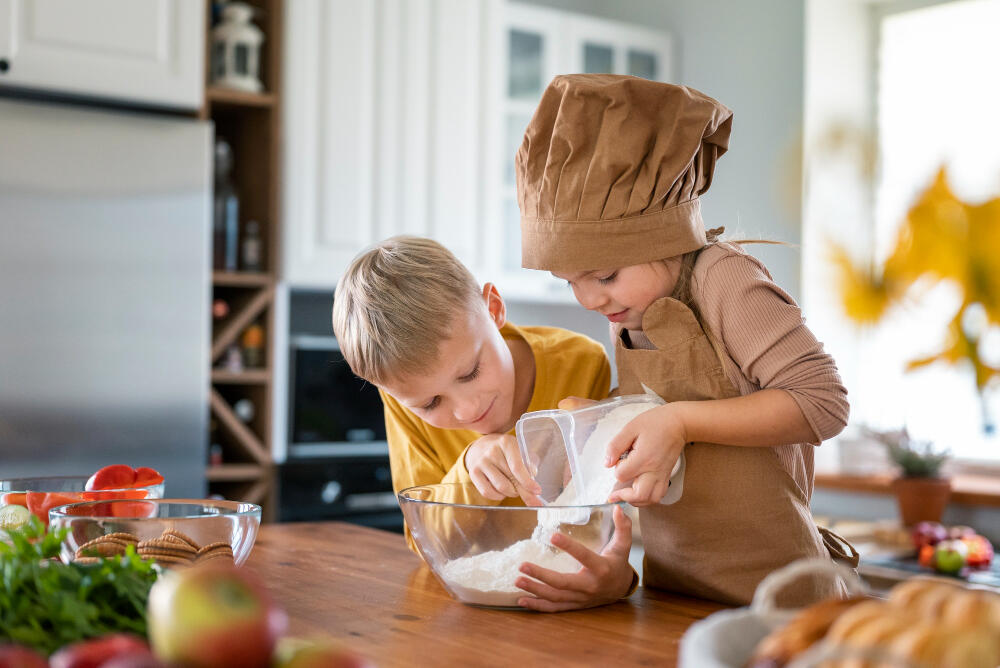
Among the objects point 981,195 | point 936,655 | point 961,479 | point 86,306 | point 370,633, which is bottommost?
point 961,479

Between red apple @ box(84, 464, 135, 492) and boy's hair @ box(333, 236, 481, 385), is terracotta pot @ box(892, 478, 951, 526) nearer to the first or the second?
boy's hair @ box(333, 236, 481, 385)

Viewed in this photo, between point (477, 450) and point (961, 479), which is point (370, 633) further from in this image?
point (961, 479)

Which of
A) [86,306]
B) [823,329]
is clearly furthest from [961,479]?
[86,306]

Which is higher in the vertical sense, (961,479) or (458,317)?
(458,317)

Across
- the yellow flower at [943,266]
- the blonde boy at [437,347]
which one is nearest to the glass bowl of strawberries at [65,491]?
the blonde boy at [437,347]

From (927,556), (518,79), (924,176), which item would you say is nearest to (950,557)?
(927,556)

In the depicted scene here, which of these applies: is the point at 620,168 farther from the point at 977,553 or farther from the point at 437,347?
the point at 977,553

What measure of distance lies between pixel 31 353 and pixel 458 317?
142 cm

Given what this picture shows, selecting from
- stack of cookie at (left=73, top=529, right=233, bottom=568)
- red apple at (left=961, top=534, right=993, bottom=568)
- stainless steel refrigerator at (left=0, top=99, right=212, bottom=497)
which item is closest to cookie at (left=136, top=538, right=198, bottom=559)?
stack of cookie at (left=73, top=529, right=233, bottom=568)

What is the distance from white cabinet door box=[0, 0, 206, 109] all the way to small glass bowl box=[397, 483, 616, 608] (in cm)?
176

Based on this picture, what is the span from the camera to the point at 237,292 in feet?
8.95

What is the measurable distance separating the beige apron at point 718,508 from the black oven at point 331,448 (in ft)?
5.53

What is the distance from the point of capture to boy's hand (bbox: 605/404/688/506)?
936 mm

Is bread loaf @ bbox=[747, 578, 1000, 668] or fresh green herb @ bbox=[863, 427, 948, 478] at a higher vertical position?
bread loaf @ bbox=[747, 578, 1000, 668]
